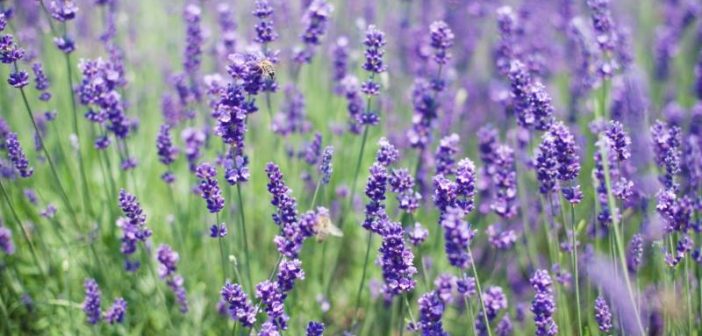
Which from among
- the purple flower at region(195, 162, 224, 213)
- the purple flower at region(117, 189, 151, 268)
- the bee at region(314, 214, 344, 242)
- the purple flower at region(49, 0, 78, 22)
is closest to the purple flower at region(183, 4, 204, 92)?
the purple flower at region(49, 0, 78, 22)

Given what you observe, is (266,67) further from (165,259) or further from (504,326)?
(504,326)

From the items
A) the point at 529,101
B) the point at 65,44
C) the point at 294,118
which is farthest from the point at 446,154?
the point at 65,44

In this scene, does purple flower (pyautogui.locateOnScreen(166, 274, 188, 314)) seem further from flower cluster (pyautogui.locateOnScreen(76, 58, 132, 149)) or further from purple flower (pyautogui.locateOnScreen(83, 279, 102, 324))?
flower cluster (pyautogui.locateOnScreen(76, 58, 132, 149))

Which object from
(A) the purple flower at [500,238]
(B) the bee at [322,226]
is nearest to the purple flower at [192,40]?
(B) the bee at [322,226]

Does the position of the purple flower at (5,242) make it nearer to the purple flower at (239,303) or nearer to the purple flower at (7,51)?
the purple flower at (7,51)

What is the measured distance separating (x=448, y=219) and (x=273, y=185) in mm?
615

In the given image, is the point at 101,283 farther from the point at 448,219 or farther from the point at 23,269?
the point at 448,219

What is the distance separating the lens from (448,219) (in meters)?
2.10

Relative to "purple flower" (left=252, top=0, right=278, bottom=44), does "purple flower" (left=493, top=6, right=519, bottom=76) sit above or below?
above

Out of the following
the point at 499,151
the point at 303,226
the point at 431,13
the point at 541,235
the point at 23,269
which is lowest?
the point at 303,226

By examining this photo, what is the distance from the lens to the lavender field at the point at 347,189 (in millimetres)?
2520

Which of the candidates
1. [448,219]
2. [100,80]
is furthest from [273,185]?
[100,80]

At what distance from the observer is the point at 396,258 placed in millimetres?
2385

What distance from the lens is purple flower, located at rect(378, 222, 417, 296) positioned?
2.33m
